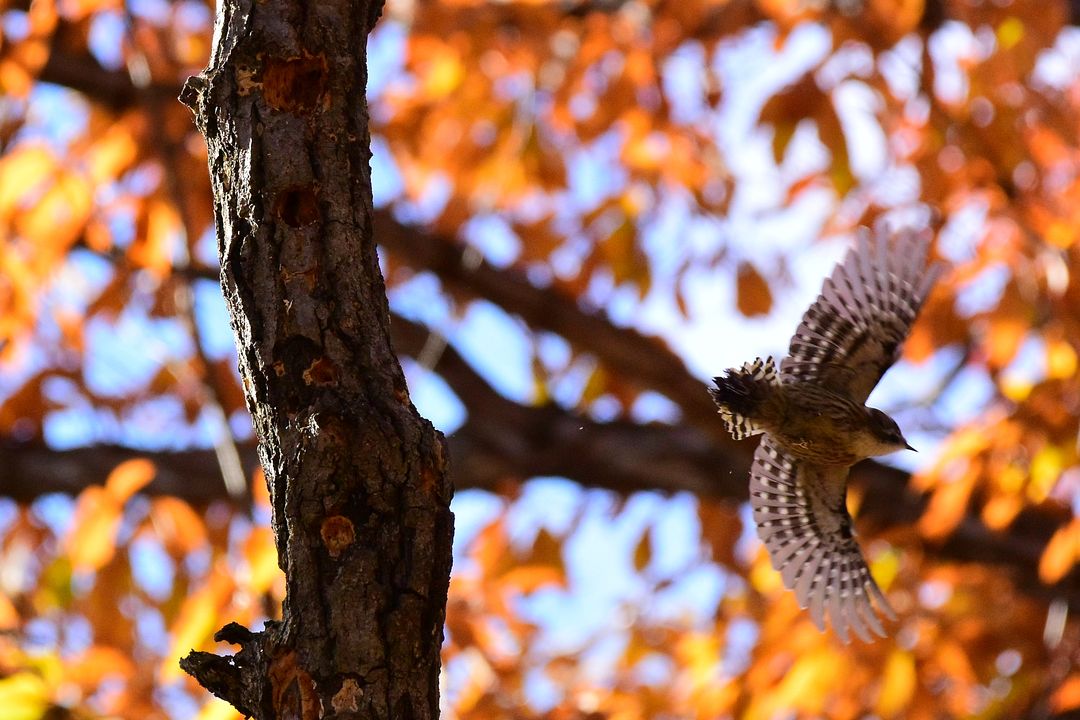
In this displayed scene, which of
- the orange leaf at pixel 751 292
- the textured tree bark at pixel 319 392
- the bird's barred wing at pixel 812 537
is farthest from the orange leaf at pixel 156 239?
the textured tree bark at pixel 319 392

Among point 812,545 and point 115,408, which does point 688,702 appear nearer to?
point 812,545

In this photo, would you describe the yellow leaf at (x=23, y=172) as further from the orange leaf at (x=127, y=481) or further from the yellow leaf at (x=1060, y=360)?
the yellow leaf at (x=1060, y=360)

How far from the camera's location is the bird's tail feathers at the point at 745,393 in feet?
8.25

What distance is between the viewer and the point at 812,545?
307cm

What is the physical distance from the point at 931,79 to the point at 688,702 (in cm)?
264

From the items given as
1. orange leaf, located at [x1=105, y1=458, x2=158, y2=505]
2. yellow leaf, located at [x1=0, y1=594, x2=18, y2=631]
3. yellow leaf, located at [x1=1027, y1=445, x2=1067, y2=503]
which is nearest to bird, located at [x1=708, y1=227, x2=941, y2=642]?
yellow leaf, located at [x1=1027, y1=445, x2=1067, y2=503]

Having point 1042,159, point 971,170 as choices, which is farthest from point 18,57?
point 1042,159

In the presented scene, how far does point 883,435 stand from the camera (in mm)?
2615

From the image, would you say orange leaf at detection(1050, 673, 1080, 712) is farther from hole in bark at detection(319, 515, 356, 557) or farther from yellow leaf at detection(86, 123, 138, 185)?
yellow leaf at detection(86, 123, 138, 185)

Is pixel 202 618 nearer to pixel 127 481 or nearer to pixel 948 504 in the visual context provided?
pixel 127 481

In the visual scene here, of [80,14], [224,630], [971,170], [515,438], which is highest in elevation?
[80,14]

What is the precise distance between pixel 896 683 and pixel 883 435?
1.86 metres

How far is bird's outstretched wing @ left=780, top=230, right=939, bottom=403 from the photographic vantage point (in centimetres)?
288

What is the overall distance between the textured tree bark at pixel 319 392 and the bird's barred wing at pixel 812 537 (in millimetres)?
1519
